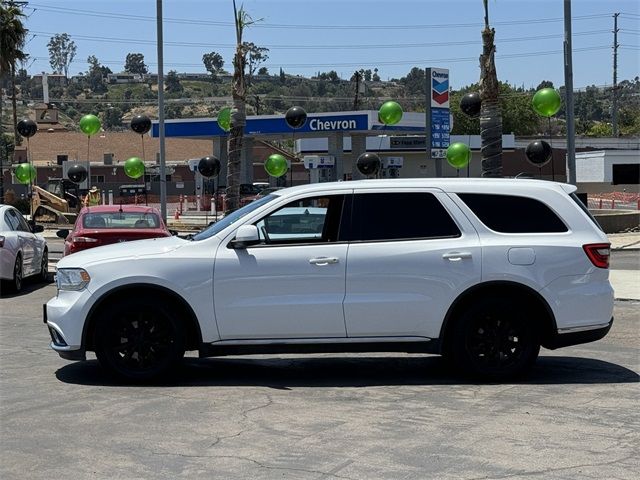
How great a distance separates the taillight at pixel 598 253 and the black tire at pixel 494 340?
2.54 ft

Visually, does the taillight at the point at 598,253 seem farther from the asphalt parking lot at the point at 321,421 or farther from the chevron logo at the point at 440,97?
the chevron logo at the point at 440,97

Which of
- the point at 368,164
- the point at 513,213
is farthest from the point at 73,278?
the point at 368,164

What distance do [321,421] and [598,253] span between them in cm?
312

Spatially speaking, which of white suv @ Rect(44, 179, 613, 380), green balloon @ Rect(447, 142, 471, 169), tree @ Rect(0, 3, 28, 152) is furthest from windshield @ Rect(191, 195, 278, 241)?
tree @ Rect(0, 3, 28, 152)

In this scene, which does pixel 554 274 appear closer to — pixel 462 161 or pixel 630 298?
pixel 630 298

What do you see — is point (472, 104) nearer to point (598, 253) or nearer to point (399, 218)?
point (598, 253)

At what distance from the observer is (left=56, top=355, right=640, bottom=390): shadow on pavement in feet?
28.5

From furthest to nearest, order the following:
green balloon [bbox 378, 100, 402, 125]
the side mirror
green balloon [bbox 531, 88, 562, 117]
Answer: green balloon [bbox 378, 100, 402, 125], green balloon [bbox 531, 88, 562, 117], the side mirror

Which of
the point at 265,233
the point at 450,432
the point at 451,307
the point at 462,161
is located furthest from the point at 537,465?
the point at 462,161

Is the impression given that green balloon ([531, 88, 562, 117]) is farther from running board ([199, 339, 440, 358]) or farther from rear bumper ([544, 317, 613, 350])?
running board ([199, 339, 440, 358])

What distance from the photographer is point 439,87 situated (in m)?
28.2

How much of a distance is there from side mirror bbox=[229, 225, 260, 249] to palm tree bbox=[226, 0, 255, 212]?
669 inches

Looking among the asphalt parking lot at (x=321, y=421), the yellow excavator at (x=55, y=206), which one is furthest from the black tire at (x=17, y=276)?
the yellow excavator at (x=55, y=206)

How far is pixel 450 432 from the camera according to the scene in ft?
22.6
